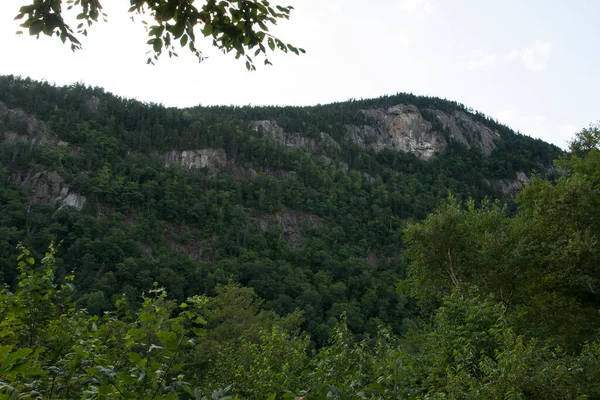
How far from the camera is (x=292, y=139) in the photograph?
166 metres

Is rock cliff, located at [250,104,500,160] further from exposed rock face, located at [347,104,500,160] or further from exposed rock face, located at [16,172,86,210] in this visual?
exposed rock face, located at [16,172,86,210]

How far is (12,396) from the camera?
2.30 m

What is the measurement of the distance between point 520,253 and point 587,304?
11.7 feet

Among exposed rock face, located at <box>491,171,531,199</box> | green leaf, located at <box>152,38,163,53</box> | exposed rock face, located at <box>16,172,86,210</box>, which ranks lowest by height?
exposed rock face, located at <box>16,172,86,210</box>

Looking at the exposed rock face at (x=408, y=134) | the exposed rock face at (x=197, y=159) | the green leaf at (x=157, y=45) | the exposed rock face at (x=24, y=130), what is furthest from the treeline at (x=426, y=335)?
the exposed rock face at (x=408, y=134)

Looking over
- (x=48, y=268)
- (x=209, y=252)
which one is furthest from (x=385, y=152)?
(x=48, y=268)

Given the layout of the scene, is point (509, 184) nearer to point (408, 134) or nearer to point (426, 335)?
point (408, 134)

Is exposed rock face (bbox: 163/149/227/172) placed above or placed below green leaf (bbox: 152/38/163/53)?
above

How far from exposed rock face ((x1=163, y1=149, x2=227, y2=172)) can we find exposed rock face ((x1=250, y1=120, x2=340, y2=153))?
3392 cm

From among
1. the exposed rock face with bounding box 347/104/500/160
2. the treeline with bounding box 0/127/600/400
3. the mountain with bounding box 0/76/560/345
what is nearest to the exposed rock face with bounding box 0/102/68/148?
the mountain with bounding box 0/76/560/345

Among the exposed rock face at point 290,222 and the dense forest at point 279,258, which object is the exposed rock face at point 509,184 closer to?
the dense forest at point 279,258

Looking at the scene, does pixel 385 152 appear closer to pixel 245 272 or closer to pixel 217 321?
pixel 245 272

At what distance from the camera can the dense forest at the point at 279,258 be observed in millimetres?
3906

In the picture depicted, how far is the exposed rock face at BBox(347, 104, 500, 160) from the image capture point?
606 feet
